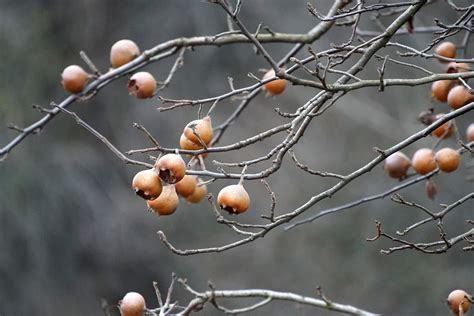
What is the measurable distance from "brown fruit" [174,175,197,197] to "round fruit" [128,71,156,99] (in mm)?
391

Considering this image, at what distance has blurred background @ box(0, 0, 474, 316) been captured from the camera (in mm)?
7121

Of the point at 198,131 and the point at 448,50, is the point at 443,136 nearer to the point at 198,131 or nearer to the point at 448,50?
the point at 448,50

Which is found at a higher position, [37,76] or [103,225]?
[37,76]

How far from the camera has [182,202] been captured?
7977mm

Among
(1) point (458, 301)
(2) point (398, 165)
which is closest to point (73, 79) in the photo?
(2) point (398, 165)

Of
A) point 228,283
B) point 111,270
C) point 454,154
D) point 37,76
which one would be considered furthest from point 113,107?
point 454,154

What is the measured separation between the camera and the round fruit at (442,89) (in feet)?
7.66

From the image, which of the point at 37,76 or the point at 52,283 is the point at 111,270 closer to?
the point at 52,283

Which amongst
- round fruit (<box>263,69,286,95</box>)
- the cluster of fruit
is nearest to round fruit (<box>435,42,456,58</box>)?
the cluster of fruit

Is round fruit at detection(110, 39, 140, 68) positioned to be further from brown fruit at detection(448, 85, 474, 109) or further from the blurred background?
the blurred background

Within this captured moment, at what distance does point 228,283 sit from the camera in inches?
341

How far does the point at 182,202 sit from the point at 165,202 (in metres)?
6.16

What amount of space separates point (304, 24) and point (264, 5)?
478 millimetres

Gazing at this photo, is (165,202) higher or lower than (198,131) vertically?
lower
